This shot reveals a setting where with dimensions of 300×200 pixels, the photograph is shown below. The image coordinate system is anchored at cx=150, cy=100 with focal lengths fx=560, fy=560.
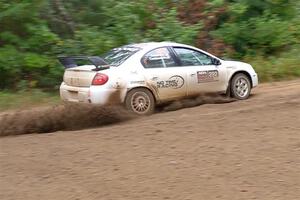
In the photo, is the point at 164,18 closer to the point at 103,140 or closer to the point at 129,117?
the point at 129,117

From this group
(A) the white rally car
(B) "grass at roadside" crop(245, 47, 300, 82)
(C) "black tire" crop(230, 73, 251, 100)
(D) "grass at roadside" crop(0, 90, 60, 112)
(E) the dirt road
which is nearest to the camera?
(E) the dirt road

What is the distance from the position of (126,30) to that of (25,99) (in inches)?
156

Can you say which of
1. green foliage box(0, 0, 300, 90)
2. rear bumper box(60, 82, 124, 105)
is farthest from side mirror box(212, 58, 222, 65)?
green foliage box(0, 0, 300, 90)

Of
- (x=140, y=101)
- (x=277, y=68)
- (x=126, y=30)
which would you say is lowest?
(x=140, y=101)

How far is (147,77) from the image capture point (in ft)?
35.1

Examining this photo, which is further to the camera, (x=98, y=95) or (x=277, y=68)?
(x=277, y=68)

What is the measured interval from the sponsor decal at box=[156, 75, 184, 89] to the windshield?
0.80m

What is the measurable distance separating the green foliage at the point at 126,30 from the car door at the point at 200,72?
4211 mm

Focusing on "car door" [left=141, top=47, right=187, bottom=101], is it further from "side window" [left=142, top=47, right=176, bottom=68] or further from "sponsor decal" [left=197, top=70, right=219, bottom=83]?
"sponsor decal" [left=197, top=70, right=219, bottom=83]

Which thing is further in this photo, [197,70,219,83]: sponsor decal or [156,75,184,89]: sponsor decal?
[197,70,219,83]: sponsor decal

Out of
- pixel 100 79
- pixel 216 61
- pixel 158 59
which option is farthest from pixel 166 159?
pixel 216 61

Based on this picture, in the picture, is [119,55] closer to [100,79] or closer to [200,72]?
[100,79]

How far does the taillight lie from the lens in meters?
10.2

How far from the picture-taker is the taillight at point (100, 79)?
1024cm
